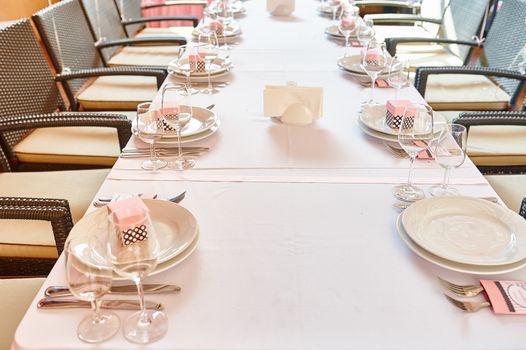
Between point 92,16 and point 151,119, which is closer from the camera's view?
point 151,119

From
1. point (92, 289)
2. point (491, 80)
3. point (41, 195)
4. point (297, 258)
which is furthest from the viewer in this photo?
point (491, 80)

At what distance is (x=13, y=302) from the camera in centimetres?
121

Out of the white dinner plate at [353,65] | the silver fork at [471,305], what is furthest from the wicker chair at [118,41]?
the silver fork at [471,305]

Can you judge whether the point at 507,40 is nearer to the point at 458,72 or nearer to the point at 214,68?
the point at 458,72

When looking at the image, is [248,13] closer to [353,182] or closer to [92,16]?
[92,16]

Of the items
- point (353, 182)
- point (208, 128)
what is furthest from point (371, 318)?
point (208, 128)

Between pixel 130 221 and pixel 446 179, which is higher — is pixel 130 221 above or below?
above

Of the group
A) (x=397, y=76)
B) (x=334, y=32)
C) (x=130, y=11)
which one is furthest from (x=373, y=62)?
(x=130, y=11)

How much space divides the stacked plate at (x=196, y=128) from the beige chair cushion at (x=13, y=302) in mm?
486

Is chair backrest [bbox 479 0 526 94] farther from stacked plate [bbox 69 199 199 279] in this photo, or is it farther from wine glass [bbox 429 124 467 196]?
stacked plate [bbox 69 199 199 279]

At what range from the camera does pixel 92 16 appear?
276 cm

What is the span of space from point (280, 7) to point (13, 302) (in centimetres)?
227

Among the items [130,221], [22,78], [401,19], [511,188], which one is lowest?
[511,188]

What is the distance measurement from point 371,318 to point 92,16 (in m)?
2.45
